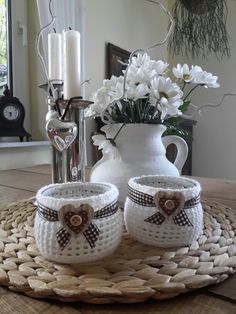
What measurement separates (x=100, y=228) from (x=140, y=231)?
0.26ft

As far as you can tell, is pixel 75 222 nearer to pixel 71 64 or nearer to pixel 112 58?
pixel 71 64

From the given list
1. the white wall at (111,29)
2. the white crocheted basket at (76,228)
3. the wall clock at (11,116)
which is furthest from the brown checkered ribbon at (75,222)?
the white wall at (111,29)

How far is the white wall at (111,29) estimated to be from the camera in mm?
1852

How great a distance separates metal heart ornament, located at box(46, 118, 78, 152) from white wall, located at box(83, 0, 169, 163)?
4.32 feet

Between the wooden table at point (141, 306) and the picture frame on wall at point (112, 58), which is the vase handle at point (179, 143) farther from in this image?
the picture frame on wall at point (112, 58)

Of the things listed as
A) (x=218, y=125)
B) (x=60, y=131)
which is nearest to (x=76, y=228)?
(x=60, y=131)

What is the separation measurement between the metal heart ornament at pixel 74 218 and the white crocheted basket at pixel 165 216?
94 millimetres

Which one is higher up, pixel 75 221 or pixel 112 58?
pixel 112 58

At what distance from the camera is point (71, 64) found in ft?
2.07

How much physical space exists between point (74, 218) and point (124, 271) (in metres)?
0.09

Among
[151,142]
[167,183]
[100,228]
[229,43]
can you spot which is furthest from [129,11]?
[100,228]

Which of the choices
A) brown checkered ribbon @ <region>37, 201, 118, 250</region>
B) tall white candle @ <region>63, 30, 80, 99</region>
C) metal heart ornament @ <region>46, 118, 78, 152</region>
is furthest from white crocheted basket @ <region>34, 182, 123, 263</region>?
tall white candle @ <region>63, 30, 80, 99</region>

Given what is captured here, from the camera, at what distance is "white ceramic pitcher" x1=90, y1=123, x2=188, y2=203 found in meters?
0.59

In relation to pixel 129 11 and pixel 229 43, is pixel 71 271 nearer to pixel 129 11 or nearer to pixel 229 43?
pixel 129 11
